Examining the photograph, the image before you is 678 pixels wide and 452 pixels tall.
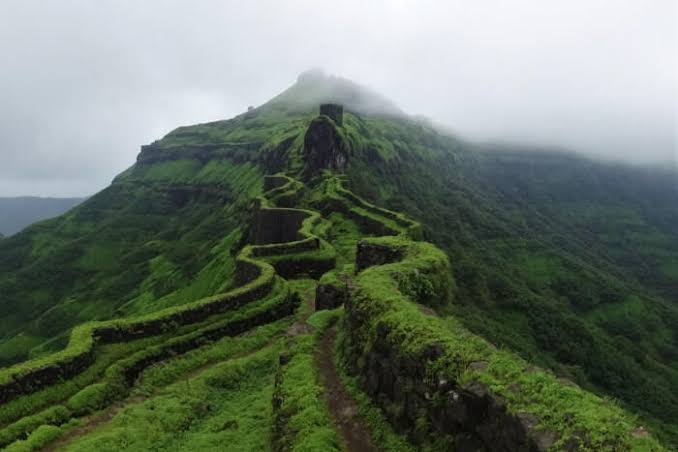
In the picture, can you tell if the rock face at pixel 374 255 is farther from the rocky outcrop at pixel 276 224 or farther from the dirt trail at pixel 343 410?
the rocky outcrop at pixel 276 224

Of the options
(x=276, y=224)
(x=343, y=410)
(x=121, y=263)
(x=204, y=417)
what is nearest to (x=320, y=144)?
(x=276, y=224)

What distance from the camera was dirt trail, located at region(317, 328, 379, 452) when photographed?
12.9 meters

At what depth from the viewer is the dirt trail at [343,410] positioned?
42.3ft

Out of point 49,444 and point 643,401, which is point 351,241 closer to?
point 49,444

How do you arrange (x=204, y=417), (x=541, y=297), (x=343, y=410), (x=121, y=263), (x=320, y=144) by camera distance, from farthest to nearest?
(x=121, y=263)
(x=541, y=297)
(x=320, y=144)
(x=204, y=417)
(x=343, y=410)

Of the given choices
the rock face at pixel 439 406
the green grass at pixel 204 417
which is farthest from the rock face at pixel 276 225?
the rock face at pixel 439 406

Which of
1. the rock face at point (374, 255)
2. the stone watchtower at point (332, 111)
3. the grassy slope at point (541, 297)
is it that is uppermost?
the stone watchtower at point (332, 111)

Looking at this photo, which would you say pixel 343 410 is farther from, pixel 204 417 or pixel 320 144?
pixel 320 144

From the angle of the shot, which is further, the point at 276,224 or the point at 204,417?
the point at 276,224

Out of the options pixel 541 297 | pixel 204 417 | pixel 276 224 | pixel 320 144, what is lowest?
pixel 541 297

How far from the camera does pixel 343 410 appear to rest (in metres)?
14.5

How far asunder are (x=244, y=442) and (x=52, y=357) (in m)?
11.0

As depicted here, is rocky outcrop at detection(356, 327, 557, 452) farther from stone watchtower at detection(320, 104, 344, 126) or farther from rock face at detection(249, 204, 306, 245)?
stone watchtower at detection(320, 104, 344, 126)

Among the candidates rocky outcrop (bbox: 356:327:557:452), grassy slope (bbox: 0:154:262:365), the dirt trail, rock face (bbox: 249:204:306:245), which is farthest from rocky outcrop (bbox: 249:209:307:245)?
rocky outcrop (bbox: 356:327:557:452)
